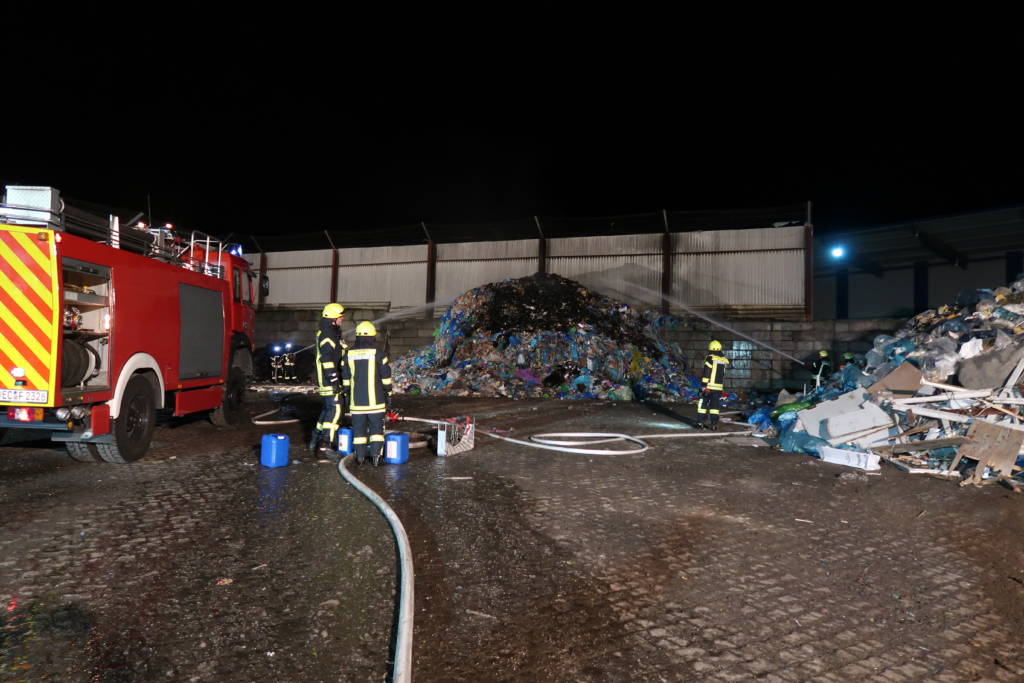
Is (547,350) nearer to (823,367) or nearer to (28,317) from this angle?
(823,367)

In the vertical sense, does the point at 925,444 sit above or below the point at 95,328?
below

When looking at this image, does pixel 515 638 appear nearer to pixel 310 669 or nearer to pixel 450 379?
pixel 310 669

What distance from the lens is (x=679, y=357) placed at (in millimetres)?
16703

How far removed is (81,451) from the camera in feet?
20.7

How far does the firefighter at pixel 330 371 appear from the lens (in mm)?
6758

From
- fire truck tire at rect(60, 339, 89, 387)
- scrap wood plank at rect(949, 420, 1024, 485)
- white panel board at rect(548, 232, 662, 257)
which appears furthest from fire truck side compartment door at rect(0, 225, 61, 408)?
white panel board at rect(548, 232, 662, 257)

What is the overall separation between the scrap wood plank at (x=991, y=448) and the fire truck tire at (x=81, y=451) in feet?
30.1

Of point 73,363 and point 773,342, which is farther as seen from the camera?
point 773,342

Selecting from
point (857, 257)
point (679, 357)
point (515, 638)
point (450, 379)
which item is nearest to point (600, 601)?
point (515, 638)

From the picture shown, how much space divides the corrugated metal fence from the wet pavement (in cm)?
1186

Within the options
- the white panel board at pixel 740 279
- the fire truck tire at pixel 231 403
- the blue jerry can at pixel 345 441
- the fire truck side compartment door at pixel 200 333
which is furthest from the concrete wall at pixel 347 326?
the blue jerry can at pixel 345 441

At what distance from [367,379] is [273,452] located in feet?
4.22

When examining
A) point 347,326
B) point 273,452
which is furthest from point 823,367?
point 347,326

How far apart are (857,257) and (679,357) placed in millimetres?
9635
